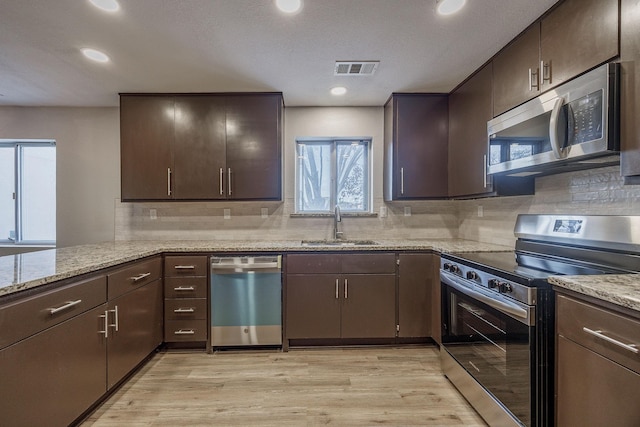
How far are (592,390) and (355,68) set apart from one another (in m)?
2.35

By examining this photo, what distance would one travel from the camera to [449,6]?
1704 millimetres

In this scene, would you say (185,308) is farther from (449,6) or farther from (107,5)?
(449,6)

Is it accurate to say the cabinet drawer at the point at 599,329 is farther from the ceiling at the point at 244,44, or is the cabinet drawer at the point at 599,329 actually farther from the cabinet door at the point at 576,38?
the ceiling at the point at 244,44

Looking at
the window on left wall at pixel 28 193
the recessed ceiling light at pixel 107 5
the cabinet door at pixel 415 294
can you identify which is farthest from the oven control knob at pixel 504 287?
the window on left wall at pixel 28 193

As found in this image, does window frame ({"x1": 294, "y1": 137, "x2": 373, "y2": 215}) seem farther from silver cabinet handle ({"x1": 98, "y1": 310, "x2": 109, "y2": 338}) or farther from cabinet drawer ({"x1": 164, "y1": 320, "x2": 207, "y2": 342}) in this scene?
silver cabinet handle ({"x1": 98, "y1": 310, "x2": 109, "y2": 338})

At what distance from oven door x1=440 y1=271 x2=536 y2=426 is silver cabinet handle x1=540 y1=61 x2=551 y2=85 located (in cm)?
125

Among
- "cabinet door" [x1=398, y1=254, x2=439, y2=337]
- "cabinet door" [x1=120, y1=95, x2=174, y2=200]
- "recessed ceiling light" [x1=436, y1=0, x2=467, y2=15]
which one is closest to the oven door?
"cabinet door" [x1=398, y1=254, x2=439, y2=337]

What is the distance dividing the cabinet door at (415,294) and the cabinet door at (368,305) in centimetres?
8

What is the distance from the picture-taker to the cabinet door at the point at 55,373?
1.23 meters

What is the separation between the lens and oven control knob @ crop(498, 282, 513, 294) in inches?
55.6

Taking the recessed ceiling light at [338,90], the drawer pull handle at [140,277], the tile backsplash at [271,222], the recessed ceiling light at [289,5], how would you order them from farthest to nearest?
the tile backsplash at [271,222] < the recessed ceiling light at [338,90] < the drawer pull handle at [140,277] < the recessed ceiling light at [289,5]

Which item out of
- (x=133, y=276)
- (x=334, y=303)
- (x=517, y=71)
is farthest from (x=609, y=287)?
(x=133, y=276)

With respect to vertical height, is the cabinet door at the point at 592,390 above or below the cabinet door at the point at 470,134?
below

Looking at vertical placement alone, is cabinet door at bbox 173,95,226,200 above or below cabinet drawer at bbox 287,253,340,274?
above
